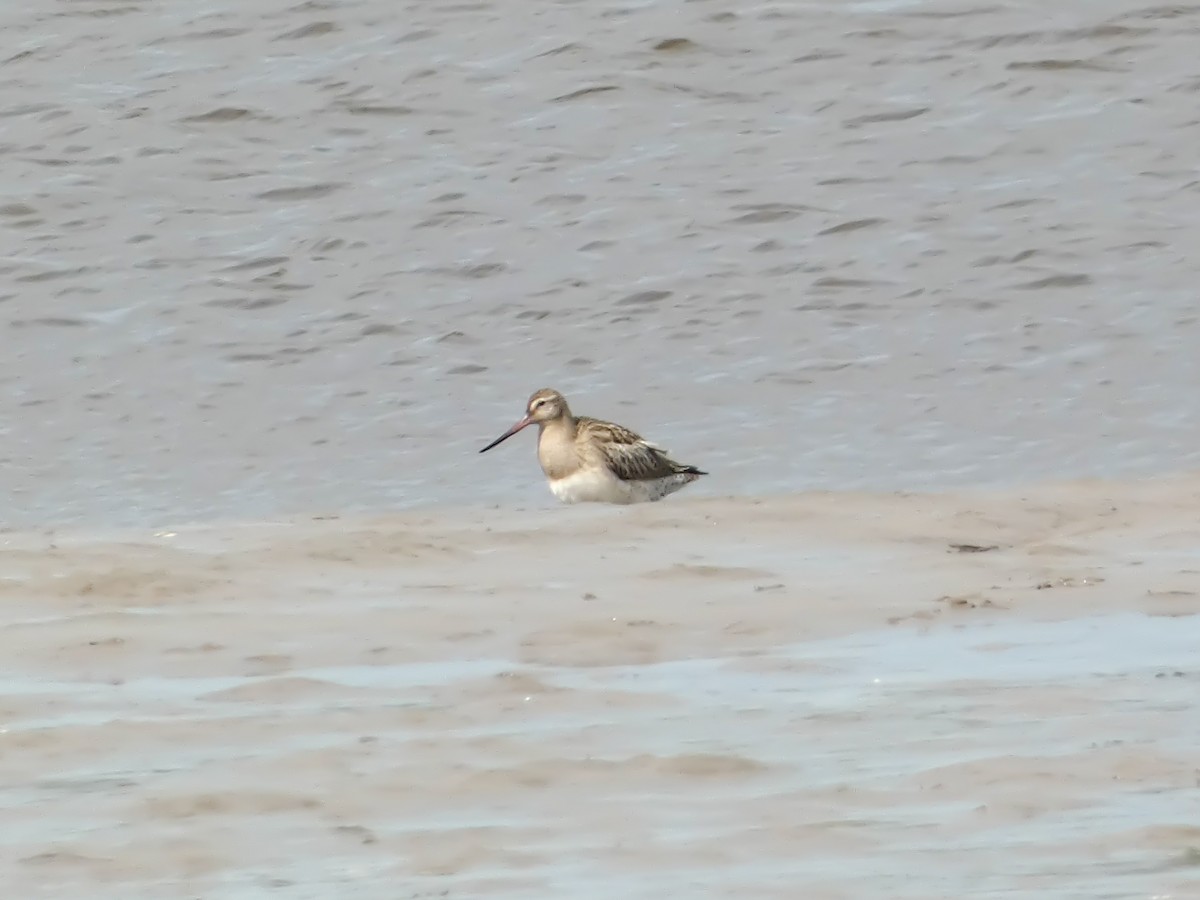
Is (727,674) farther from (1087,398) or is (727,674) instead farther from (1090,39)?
(1090,39)

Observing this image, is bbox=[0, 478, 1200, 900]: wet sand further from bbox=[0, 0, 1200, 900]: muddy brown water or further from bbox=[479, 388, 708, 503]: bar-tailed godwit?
bbox=[479, 388, 708, 503]: bar-tailed godwit

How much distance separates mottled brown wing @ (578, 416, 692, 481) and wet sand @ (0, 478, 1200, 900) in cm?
184

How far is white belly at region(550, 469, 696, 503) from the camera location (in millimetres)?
10445

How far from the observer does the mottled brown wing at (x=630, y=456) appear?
1045 centimetres

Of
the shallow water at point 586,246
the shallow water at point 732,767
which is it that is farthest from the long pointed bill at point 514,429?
the shallow water at point 732,767

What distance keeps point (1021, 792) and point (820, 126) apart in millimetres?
11027

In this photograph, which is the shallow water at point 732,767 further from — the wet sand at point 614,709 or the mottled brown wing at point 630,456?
the mottled brown wing at point 630,456

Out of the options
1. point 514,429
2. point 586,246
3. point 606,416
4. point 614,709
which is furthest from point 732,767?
point 586,246

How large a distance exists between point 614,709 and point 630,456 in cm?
502

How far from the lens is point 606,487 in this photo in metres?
10.5

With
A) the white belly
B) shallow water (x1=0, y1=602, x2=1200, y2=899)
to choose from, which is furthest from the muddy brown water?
the white belly

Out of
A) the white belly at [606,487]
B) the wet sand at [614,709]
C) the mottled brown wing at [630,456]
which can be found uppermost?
the wet sand at [614,709]

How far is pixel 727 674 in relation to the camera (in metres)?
6.00

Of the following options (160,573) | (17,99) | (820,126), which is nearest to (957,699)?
(160,573)
